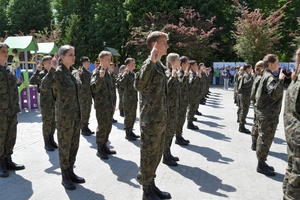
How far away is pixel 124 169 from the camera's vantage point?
5680 mm

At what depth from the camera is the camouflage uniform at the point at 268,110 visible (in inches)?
208

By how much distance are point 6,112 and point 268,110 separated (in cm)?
469

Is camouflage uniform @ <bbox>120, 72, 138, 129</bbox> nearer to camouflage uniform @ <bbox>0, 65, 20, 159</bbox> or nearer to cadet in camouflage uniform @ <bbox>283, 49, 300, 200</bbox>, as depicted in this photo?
camouflage uniform @ <bbox>0, 65, 20, 159</bbox>

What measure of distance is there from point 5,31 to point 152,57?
3784 cm

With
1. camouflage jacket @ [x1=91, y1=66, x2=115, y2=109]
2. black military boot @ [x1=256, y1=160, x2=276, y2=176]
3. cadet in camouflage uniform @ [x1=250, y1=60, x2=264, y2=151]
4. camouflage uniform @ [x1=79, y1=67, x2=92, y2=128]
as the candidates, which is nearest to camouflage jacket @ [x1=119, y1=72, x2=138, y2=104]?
camouflage uniform @ [x1=79, y1=67, x2=92, y2=128]

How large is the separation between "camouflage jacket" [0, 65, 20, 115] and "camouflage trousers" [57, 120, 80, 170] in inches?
48.9

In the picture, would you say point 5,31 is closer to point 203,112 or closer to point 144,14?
point 144,14

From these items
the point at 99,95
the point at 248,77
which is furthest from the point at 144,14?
the point at 99,95

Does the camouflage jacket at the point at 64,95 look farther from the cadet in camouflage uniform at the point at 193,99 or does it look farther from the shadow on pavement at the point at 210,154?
the cadet in camouflage uniform at the point at 193,99

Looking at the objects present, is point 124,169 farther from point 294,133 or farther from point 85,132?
point 294,133

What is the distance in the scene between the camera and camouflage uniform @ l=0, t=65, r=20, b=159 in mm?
5207

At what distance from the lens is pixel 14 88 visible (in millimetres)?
5426

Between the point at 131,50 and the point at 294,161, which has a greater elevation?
the point at 131,50

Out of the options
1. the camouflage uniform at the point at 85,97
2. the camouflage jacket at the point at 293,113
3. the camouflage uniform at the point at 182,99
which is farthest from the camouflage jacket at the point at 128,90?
the camouflage jacket at the point at 293,113
